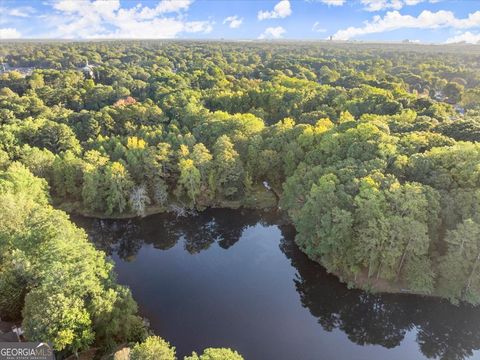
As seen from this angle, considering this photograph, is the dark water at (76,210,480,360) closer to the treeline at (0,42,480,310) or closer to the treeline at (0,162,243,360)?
the treeline at (0,42,480,310)

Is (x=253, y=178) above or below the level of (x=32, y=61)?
below

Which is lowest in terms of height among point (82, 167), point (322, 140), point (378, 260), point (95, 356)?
point (95, 356)

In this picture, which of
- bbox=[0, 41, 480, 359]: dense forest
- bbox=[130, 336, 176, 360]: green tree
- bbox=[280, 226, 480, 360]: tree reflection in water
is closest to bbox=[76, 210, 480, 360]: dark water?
bbox=[280, 226, 480, 360]: tree reflection in water

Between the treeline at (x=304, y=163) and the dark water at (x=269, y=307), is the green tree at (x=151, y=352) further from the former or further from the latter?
the treeline at (x=304, y=163)

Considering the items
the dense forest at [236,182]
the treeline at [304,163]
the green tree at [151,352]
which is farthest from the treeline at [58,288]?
the treeline at [304,163]

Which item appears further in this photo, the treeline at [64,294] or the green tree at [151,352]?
the treeline at [64,294]

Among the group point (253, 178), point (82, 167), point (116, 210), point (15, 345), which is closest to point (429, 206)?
point (253, 178)

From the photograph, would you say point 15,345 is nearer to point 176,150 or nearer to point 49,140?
point 176,150
